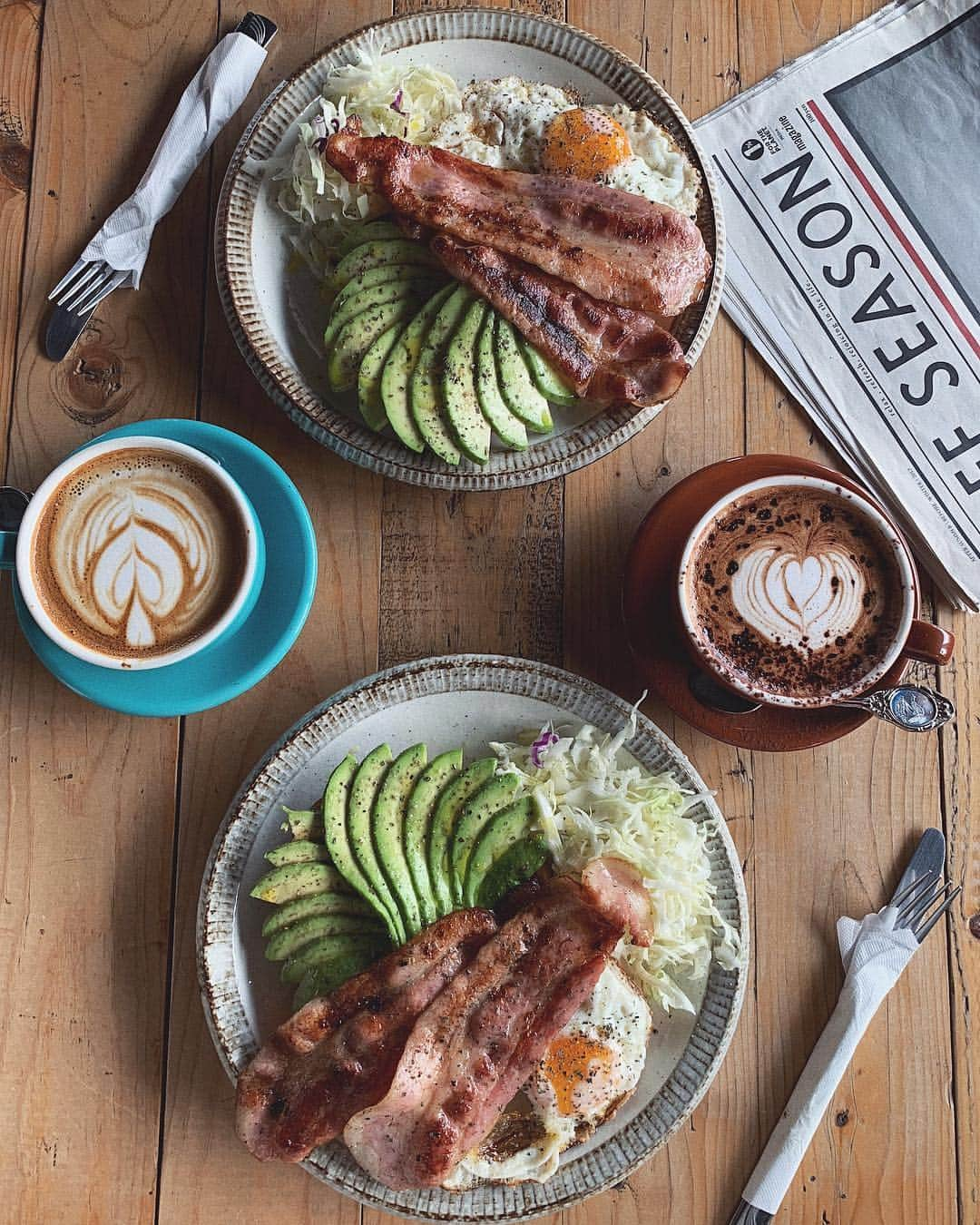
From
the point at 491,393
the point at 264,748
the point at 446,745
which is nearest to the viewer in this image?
the point at 491,393

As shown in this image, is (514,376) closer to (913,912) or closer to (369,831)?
(369,831)

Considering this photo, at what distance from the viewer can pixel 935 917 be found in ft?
6.72

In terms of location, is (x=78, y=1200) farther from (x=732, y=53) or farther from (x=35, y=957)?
(x=732, y=53)

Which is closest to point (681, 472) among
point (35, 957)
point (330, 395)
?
point (330, 395)

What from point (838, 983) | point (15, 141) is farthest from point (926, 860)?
point (15, 141)

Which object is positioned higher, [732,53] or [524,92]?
[732,53]

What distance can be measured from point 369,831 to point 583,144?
1208 millimetres

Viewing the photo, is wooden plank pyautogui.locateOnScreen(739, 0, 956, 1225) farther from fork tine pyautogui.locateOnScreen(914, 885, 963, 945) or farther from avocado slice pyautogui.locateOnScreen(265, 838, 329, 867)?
avocado slice pyautogui.locateOnScreen(265, 838, 329, 867)

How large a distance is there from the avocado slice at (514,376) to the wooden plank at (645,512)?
299mm

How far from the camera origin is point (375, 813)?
1.80 meters

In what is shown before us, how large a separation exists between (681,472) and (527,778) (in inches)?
26.7

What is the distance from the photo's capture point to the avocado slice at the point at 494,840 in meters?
1.79

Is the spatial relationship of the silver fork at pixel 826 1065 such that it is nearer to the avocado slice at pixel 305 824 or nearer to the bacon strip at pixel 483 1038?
the bacon strip at pixel 483 1038

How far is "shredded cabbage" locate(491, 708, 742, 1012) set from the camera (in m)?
1.81
